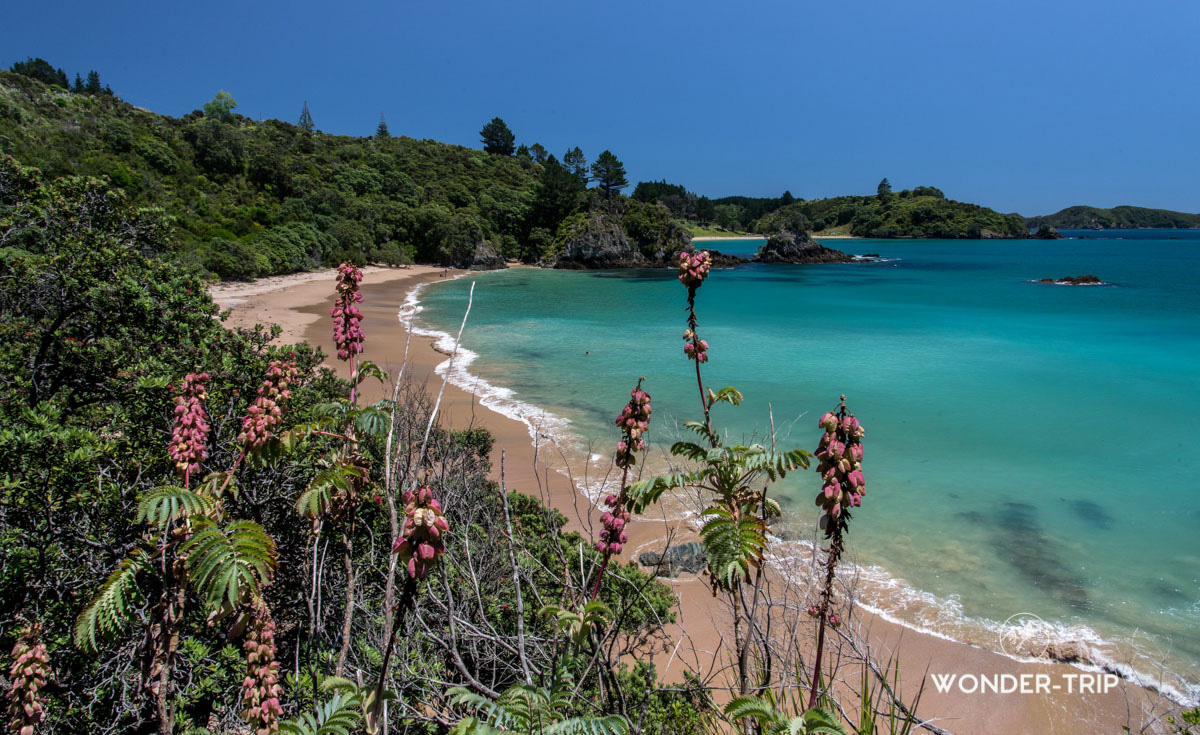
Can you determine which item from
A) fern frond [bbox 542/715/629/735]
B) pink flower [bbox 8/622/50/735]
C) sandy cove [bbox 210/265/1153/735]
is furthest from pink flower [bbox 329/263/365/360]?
fern frond [bbox 542/715/629/735]

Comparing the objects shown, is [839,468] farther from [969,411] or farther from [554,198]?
[554,198]

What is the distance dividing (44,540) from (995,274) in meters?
82.8

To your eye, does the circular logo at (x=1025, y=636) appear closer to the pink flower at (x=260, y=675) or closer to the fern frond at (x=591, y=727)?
the fern frond at (x=591, y=727)

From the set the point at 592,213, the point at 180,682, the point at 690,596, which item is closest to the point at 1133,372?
the point at 690,596

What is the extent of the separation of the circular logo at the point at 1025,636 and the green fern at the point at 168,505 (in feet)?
30.9

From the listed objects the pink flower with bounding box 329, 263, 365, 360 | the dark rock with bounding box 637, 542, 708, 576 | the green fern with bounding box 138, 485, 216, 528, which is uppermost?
the pink flower with bounding box 329, 263, 365, 360

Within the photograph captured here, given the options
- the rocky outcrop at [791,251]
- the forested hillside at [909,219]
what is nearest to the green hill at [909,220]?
the forested hillside at [909,219]

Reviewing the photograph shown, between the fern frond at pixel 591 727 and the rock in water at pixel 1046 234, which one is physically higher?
the rock in water at pixel 1046 234

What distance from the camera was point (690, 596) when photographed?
8.45m

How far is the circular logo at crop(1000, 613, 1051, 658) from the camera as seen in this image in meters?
7.63

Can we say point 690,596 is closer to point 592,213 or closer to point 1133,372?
point 1133,372

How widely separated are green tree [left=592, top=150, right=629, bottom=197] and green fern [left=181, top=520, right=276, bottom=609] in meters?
87.7

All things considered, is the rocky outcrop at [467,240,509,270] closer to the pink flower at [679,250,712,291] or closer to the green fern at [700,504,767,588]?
the pink flower at [679,250,712,291]

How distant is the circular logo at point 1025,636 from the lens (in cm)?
763
